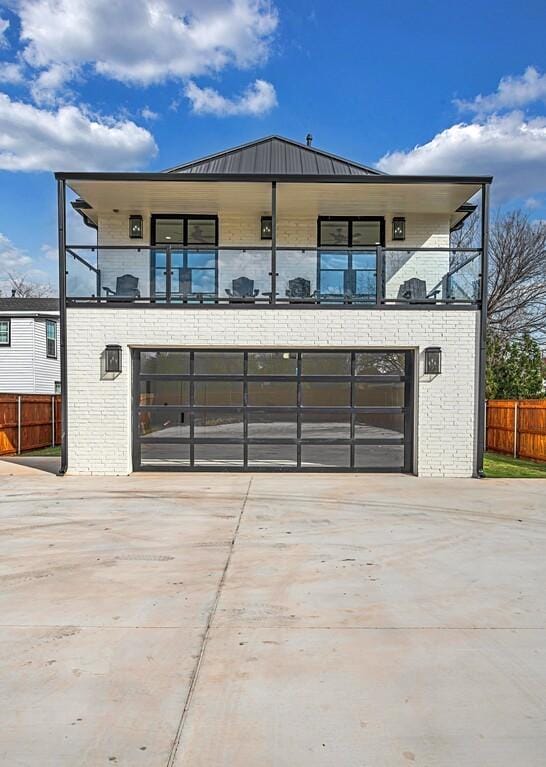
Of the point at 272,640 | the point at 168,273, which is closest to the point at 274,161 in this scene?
the point at 168,273

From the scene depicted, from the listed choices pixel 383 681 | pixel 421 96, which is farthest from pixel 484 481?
pixel 421 96

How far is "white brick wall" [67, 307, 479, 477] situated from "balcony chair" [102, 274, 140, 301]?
0.42m

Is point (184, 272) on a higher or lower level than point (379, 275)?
higher

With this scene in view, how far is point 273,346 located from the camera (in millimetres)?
10867

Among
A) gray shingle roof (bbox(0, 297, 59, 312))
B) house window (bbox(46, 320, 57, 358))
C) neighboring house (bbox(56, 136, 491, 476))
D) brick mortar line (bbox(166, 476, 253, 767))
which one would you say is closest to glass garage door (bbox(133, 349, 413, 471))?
neighboring house (bbox(56, 136, 491, 476))

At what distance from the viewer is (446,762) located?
2.44 metres

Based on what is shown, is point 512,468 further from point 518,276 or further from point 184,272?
point 518,276

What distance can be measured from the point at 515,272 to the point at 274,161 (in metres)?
18.6

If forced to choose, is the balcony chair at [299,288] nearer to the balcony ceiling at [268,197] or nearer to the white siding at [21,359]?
the balcony ceiling at [268,197]

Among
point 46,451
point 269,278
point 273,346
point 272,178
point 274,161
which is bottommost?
point 46,451

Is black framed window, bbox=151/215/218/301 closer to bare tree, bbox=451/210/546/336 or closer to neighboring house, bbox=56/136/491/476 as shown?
neighboring house, bbox=56/136/491/476

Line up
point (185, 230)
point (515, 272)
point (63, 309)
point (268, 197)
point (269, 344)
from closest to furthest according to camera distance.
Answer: point (63, 309)
point (269, 344)
point (268, 197)
point (185, 230)
point (515, 272)

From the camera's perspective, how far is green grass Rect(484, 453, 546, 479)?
1136 centimetres

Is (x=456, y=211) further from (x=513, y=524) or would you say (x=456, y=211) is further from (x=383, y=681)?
(x=383, y=681)
